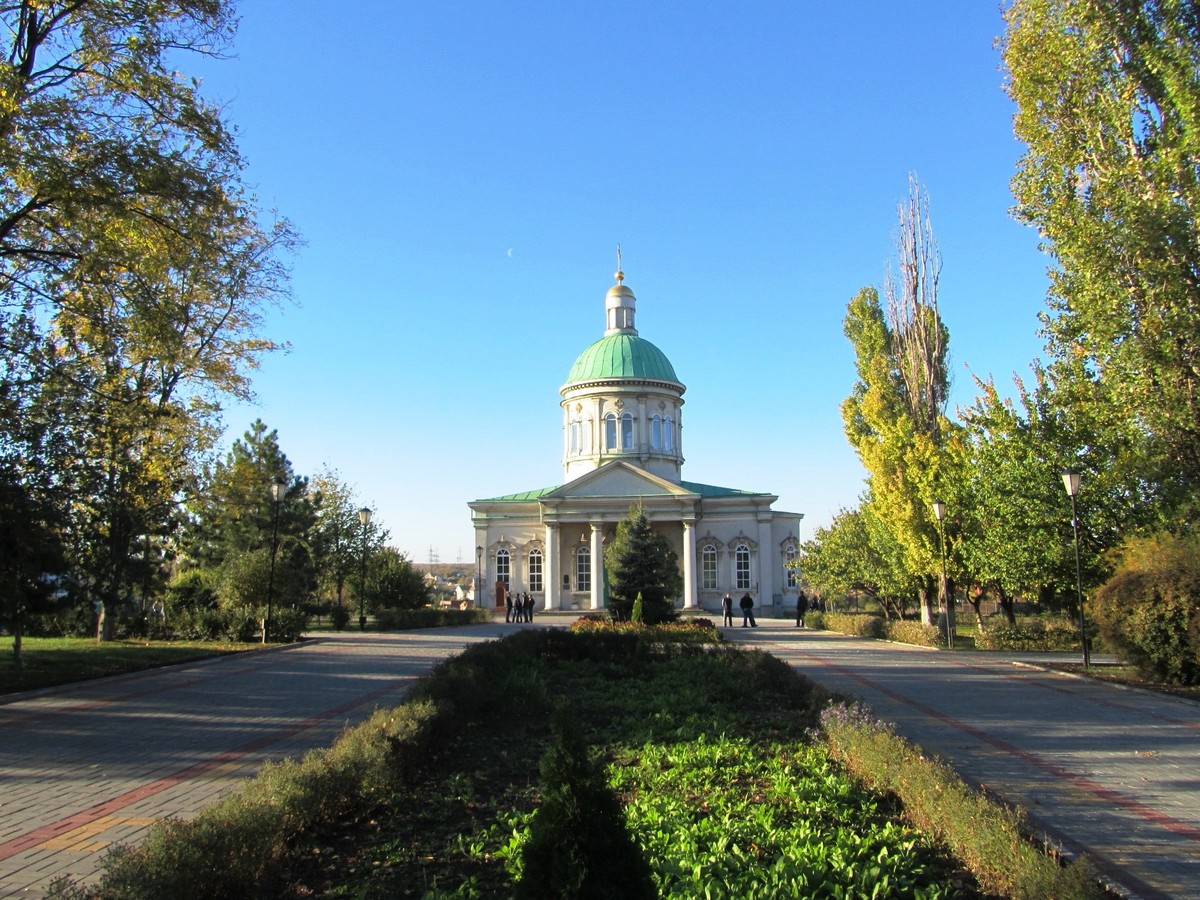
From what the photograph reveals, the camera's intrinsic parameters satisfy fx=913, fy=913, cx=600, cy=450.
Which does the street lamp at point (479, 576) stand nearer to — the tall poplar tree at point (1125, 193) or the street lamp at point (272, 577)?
the street lamp at point (272, 577)

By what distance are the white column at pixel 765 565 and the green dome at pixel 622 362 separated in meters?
10.7

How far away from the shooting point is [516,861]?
5.48 metres

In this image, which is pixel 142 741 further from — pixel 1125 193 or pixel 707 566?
pixel 707 566

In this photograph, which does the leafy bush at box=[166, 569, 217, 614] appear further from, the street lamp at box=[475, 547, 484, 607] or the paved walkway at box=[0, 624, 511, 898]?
the street lamp at box=[475, 547, 484, 607]

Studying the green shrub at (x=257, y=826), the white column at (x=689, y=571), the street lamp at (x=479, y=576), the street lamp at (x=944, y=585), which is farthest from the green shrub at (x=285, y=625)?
the white column at (x=689, y=571)

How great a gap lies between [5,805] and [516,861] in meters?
4.48

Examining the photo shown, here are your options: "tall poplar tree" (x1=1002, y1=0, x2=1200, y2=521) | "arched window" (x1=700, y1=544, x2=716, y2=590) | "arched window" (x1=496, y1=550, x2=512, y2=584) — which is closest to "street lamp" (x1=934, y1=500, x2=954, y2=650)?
"tall poplar tree" (x1=1002, y1=0, x2=1200, y2=521)

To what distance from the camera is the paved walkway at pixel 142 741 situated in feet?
20.8

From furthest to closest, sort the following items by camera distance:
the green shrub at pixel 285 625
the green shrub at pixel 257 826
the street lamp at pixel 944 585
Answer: the street lamp at pixel 944 585
the green shrub at pixel 285 625
the green shrub at pixel 257 826

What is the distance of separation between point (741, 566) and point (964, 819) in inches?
1866

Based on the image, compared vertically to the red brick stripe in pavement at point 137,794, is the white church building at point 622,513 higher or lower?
higher

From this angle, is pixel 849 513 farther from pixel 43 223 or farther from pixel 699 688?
pixel 43 223

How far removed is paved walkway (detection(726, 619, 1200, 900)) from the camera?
625cm

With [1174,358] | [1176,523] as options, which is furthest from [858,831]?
[1176,523]
